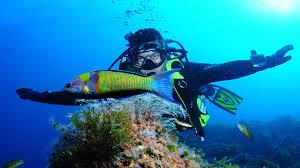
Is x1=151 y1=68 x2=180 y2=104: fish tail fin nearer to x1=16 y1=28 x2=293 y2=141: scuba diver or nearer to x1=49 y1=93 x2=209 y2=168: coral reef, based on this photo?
x1=49 y1=93 x2=209 y2=168: coral reef

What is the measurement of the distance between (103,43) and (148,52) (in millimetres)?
141858

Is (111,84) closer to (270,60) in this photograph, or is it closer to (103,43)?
(270,60)

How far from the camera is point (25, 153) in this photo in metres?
55.1

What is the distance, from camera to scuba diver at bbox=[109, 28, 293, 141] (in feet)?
13.8

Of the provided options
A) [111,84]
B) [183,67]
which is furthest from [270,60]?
[111,84]


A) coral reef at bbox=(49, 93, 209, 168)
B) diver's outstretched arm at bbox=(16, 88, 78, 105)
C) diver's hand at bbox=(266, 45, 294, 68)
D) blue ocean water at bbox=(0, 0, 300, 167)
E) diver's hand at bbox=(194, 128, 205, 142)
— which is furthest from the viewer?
blue ocean water at bbox=(0, 0, 300, 167)

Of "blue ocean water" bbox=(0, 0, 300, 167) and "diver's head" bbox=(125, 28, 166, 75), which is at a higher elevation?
"blue ocean water" bbox=(0, 0, 300, 167)

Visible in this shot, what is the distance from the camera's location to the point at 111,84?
3.87 ft

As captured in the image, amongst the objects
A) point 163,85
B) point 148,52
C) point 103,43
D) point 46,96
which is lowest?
point 163,85

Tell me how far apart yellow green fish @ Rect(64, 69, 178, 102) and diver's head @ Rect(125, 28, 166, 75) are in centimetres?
302

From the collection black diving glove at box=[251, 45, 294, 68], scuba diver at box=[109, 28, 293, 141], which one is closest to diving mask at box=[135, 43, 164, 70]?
scuba diver at box=[109, 28, 293, 141]

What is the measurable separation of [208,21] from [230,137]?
106 metres

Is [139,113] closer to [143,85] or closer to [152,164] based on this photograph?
[152,164]

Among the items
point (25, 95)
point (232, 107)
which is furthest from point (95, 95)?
point (232, 107)
